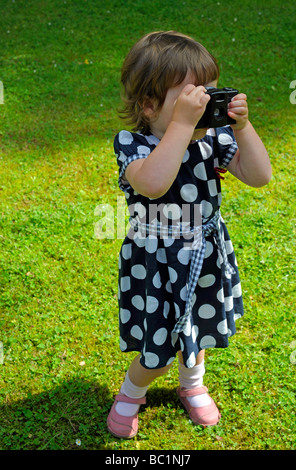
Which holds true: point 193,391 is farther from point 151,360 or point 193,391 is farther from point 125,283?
point 125,283

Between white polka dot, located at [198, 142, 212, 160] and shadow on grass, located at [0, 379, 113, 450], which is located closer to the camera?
white polka dot, located at [198, 142, 212, 160]

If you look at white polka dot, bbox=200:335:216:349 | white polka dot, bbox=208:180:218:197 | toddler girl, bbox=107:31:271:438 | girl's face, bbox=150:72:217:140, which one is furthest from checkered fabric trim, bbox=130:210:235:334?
girl's face, bbox=150:72:217:140

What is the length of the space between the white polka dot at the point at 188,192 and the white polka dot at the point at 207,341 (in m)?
0.60

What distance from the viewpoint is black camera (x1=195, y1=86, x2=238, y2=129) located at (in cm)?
162

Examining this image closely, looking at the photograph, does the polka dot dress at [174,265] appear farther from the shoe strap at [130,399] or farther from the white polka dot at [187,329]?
the shoe strap at [130,399]

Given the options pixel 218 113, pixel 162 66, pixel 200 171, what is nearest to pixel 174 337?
pixel 200 171

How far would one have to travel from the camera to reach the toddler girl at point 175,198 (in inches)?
65.0

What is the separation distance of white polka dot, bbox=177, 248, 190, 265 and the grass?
0.92 meters

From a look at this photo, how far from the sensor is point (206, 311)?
2055mm

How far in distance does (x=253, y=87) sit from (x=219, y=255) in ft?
11.8

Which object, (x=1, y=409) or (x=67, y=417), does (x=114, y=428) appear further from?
(x=1, y=409)

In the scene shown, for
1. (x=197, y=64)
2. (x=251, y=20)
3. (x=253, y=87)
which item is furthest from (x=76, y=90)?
(x=197, y=64)

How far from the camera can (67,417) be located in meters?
2.42

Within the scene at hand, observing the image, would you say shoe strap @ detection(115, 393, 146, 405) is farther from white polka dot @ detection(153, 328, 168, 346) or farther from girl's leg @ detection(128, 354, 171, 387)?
white polka dot @ detection(153, 328, 168, 346)
